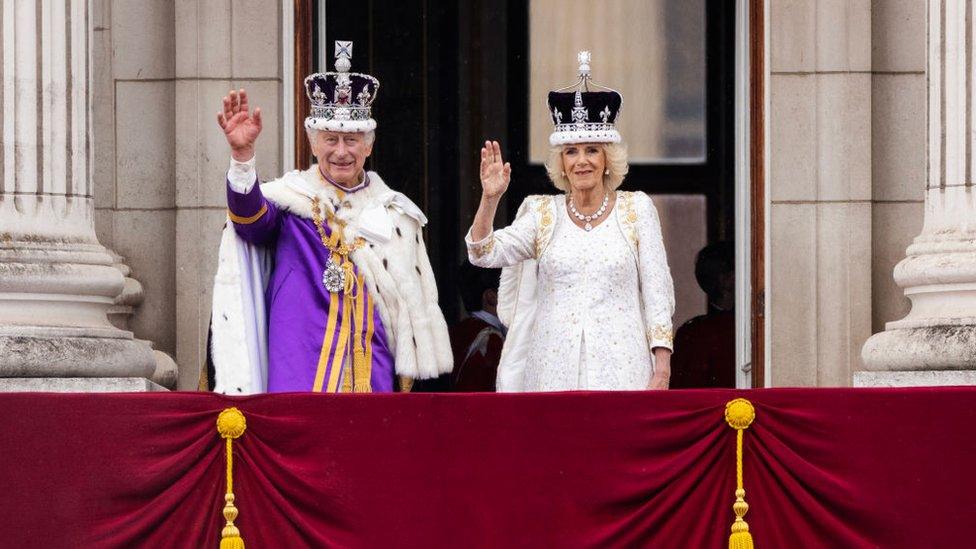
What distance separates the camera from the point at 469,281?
45.9 feet

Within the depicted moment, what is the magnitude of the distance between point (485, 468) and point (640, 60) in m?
6.95

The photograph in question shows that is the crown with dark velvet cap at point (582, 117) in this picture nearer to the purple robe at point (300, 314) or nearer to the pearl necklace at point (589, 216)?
the pearl necklace at point (589, 216)

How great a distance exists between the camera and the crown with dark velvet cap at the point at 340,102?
1016 centimetres

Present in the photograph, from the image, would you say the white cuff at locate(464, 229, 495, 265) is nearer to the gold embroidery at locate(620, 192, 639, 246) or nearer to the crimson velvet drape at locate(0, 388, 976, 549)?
the gold embroidery at locate(620, 192, 639, 246)

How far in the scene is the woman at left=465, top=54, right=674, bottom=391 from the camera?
10.0 meters

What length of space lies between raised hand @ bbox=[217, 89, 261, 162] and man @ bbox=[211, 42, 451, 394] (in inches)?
9.8

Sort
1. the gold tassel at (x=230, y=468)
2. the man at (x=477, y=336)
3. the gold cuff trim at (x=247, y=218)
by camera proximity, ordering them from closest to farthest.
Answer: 1. the gold tassel at (x=230, y=468)
2. the gold cuff trim at (x=247, y=218)
3. the man at (x=477, y=336)

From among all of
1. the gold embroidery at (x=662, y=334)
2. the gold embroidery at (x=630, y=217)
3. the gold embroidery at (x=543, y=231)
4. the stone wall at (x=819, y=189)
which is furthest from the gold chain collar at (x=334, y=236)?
the stone wall at (x=819, y=189)

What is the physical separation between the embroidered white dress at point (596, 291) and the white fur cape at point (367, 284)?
0.42 meters

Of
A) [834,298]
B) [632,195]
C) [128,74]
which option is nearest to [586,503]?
[632,195]

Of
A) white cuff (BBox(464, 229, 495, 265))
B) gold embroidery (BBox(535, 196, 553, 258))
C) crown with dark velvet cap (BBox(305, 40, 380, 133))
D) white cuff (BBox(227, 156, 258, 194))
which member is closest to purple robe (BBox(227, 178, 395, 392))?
white cuff (BBox(227, 156, 258, 194))

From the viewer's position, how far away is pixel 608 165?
→ 10.1m

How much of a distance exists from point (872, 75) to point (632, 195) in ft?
8.70

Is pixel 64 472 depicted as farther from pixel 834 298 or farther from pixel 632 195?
pixel 834 298
